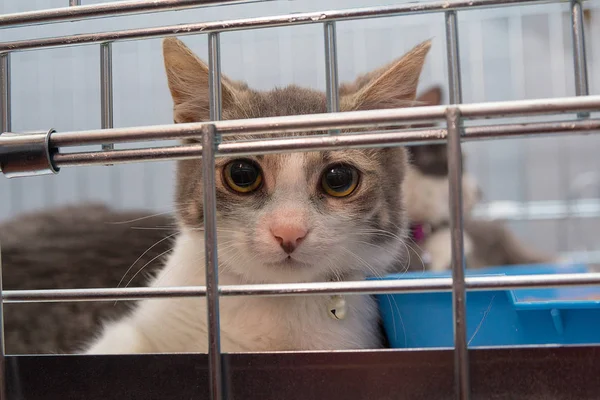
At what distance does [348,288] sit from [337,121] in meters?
0.16

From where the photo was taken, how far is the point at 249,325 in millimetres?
1040

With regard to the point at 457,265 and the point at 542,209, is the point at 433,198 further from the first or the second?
the point at 457,265

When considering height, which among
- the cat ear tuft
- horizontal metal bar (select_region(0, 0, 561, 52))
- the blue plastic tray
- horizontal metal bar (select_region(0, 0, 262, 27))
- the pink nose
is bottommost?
the blue plastic tray

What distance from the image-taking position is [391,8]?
1.99 feet

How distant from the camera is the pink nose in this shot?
3.38ft

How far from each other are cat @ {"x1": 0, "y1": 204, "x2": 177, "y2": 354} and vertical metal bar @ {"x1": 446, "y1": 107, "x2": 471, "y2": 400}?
91 centimetres

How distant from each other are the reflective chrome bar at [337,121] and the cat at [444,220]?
2178 millimetres

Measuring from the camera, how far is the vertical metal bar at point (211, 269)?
56 centimetres

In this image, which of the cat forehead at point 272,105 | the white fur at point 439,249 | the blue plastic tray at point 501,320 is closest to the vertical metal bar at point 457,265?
the blue plastic tray at point 501,320

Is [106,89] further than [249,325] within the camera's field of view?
No

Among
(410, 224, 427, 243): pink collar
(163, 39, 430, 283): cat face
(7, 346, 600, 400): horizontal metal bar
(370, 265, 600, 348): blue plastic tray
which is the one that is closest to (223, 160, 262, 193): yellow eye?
(163, 39, 430, 283): cat face

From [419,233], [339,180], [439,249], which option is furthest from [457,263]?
[439,249]

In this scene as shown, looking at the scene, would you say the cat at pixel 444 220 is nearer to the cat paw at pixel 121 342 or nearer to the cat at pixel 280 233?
the cat at pixel 280 233

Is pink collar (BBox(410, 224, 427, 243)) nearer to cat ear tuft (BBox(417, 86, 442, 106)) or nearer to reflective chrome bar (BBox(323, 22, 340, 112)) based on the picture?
cat ear tuft (BBox(417, 86, 442, 106))
